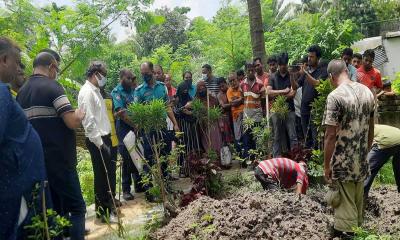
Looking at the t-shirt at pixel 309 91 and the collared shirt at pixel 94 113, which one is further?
the t-shirt at pixel 309 91

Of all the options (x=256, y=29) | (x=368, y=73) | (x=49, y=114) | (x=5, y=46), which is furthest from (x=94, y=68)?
(x=368, y=73)

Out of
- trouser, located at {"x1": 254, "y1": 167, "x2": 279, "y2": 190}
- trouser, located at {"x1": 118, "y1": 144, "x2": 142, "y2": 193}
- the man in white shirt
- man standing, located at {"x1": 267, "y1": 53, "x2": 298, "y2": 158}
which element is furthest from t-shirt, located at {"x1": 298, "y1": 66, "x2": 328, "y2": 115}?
the man in white shirt

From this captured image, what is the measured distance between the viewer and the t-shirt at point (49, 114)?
373cm

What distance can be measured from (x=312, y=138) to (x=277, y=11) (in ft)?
98.1

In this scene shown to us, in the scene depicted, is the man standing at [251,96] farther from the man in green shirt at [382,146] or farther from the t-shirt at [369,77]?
the man in green shirt at [382,146]

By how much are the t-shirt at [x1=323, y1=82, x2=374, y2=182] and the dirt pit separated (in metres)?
0.62

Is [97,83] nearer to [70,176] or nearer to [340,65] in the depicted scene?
[70,176]

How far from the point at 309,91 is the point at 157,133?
108 inches

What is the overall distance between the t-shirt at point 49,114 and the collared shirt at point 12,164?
3.12 feet

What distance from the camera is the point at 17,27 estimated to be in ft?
34.9

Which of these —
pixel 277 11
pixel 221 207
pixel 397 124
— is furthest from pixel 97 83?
pixel 277 11

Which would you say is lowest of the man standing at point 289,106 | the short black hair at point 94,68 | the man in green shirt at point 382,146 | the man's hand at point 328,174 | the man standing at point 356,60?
the man's hand at point 328,174

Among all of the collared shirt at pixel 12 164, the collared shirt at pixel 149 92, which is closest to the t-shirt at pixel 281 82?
the collared shirt at pixel 149 92

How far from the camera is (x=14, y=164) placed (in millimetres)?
2684
